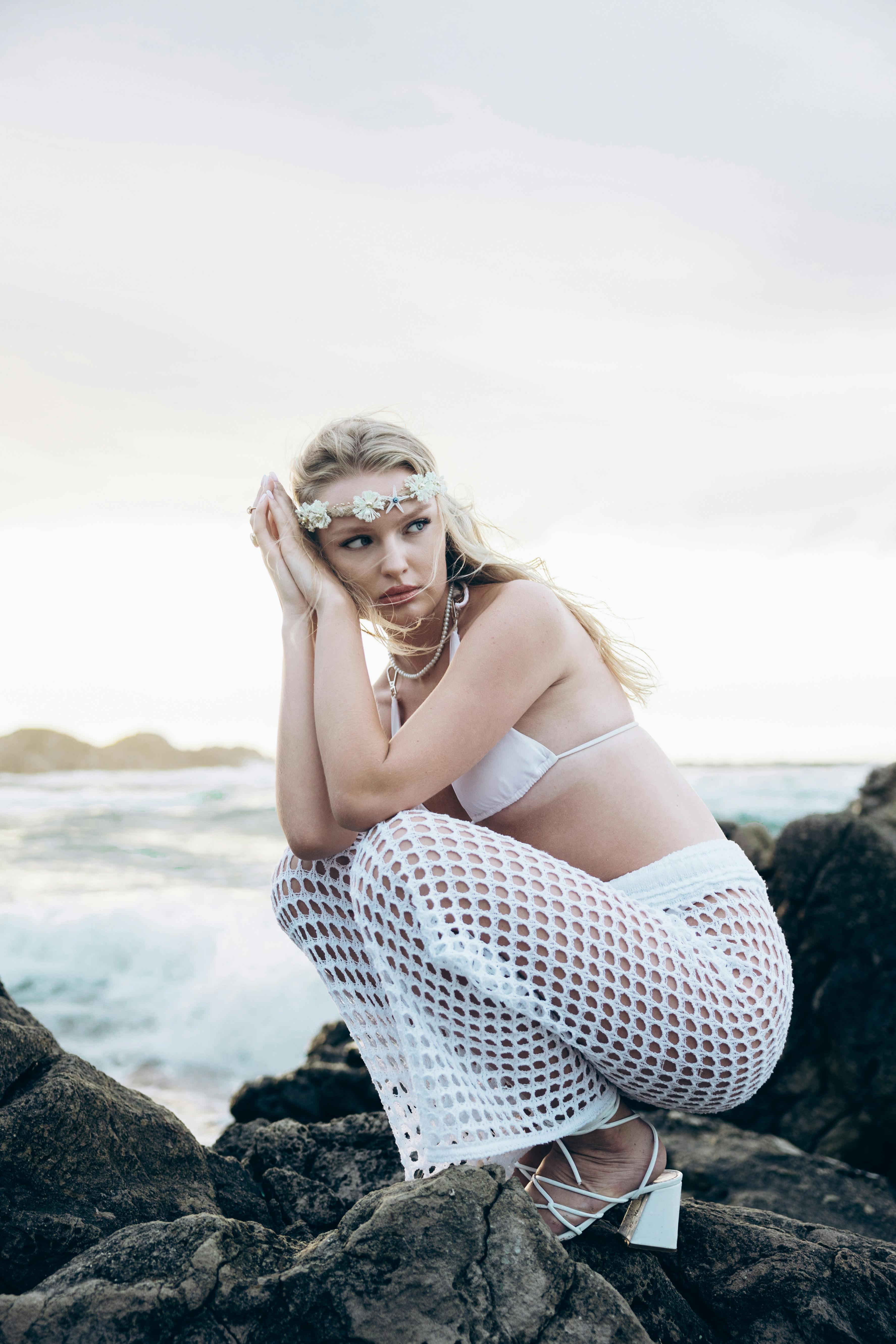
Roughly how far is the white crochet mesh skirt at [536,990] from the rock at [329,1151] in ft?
1.80

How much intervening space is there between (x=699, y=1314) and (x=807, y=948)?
2.90 metres

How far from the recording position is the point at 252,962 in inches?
393

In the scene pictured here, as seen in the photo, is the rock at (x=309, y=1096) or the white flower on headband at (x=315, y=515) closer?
the white flower on headband at (x=315, y=515)

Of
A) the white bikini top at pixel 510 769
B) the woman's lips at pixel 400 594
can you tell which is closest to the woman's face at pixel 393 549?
the woman's lips at pixel 400 594

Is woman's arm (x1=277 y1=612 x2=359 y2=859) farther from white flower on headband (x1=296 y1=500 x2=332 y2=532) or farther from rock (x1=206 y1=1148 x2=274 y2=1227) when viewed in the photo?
rock (x1=206 y1=1148 x2=274 y2=1227)

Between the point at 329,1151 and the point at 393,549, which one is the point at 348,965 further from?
the point at 393,549

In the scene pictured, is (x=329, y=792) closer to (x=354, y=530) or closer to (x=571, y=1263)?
(x=354, y=530)

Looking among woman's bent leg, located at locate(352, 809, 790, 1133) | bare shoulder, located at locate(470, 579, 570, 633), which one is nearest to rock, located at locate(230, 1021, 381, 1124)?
woman's bent leg, located at locate(352, 809, 790, 1133)

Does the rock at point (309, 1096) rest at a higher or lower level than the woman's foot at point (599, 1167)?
lower

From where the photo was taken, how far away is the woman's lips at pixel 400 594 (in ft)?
9.42

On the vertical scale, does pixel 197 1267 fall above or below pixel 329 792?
below

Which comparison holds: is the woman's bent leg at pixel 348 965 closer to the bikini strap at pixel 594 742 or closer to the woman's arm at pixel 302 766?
the woman's arm at pixel 302 766

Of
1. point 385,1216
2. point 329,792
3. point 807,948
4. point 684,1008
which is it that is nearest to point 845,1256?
point 684,1008

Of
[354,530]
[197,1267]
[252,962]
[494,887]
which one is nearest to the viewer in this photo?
[197,1267]
